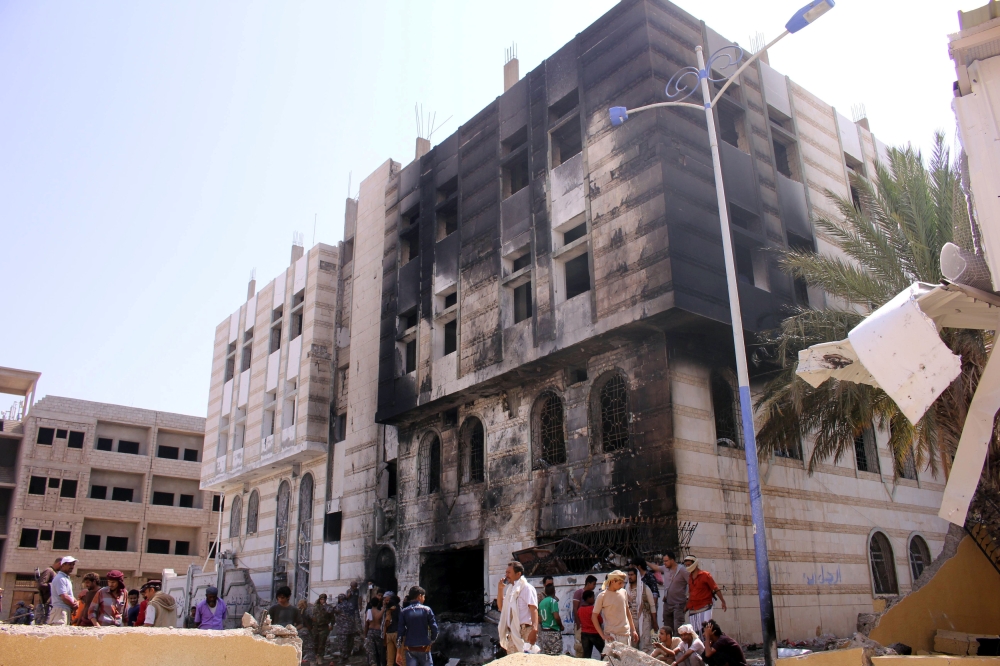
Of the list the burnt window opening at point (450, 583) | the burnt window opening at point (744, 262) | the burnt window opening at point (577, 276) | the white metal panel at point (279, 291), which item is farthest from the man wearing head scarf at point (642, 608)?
the white metal panel at point (279, 291)

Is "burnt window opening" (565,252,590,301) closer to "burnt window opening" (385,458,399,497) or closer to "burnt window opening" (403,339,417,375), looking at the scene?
"burnt window opening" (403,339,417,375)

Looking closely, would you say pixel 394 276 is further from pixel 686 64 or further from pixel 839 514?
pixel 839 514

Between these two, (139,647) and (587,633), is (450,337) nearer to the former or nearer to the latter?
(587,633)

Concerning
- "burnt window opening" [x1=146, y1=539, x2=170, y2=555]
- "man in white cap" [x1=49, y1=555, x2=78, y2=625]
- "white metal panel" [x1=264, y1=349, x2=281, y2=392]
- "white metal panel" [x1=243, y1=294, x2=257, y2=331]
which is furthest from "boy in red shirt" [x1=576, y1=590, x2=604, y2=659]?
"burnt window opening" [x1=146, y1=539, x2=170, y2=555]

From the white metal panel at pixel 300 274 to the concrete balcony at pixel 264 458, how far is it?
6426mm

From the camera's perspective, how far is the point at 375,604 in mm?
15008

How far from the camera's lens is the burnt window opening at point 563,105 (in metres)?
21.3

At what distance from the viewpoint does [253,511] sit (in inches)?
1356

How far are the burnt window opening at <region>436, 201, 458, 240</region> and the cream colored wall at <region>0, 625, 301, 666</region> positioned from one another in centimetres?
2039

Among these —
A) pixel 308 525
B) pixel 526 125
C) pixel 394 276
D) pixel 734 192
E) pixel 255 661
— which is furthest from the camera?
pixel 308 525

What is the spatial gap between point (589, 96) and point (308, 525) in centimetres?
1930

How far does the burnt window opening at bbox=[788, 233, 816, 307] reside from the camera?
2036cm

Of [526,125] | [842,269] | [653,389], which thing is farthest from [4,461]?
[842,269]

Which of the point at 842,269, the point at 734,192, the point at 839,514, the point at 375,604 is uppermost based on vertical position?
the point at 734,192
